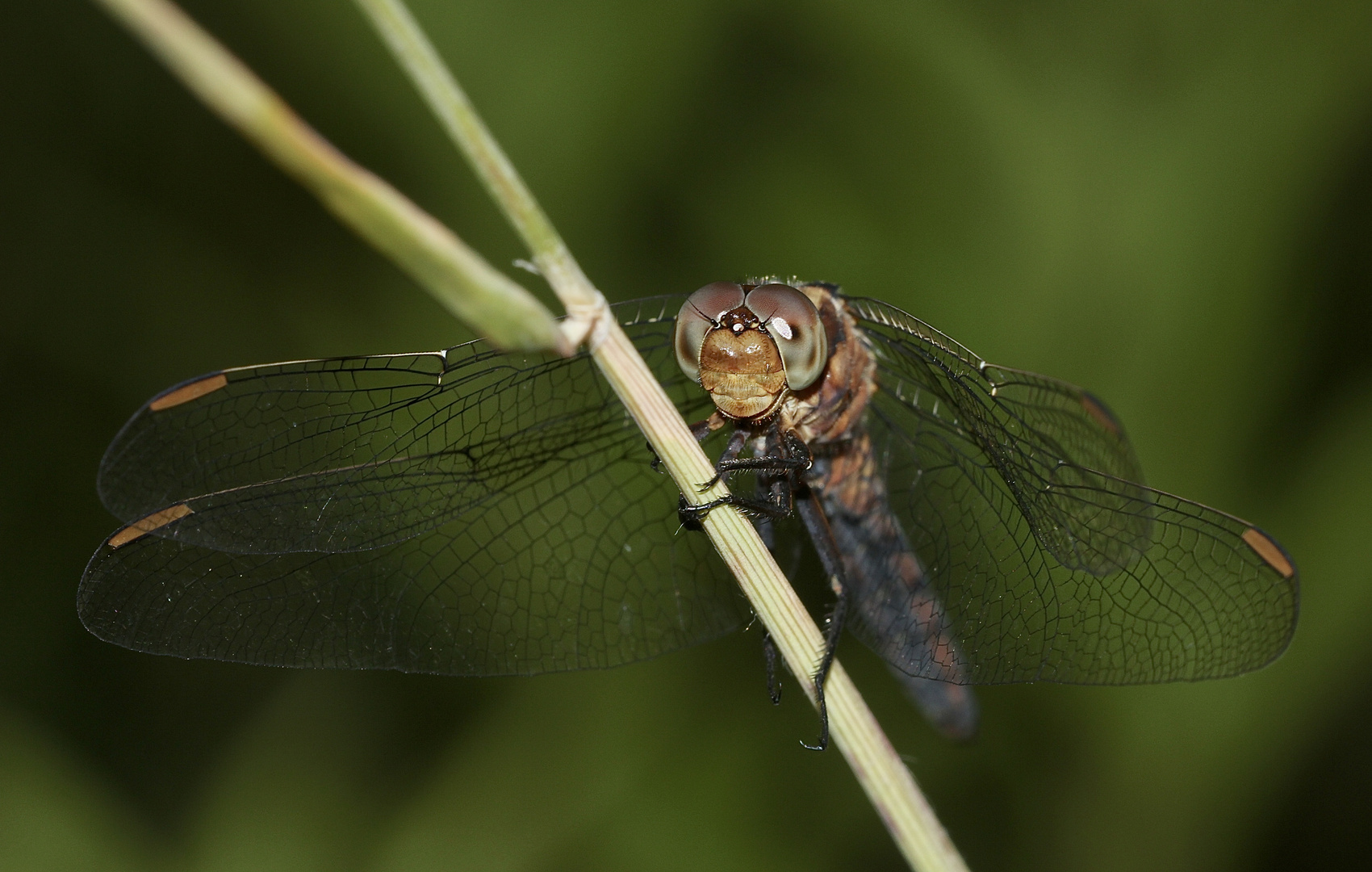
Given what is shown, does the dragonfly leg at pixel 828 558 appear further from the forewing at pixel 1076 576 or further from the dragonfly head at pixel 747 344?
the dragonfly head at pixel 747 344

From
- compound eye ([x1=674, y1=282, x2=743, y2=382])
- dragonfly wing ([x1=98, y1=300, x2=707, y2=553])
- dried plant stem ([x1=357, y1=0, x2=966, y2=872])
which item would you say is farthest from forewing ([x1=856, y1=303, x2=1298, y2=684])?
dragonfly wing ([x1=98, y1=300, x2=707, y2=553])

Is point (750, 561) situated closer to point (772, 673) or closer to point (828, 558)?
point (772, 673)

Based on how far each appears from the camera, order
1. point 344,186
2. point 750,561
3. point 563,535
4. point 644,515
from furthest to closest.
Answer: point 644,515
point 563,535
point 750,561
point 344,186

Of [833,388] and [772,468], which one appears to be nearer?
[772,468]

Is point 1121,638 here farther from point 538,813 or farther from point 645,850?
point 538,813

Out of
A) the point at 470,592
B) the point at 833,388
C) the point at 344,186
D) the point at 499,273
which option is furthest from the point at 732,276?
the point at 344,186

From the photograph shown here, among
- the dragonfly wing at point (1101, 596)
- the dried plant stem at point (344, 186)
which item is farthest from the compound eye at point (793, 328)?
the dried plant stem at point (344, 186)

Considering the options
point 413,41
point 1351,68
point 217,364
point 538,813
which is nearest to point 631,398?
point 413,41

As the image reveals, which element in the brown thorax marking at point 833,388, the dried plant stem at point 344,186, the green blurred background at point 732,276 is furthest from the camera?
the green blurred background at point 732,276
